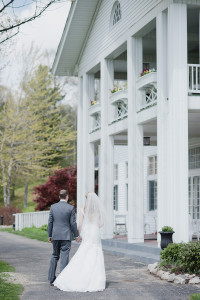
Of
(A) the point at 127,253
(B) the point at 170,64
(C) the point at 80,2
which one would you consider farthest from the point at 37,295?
(C) the point at 80,2

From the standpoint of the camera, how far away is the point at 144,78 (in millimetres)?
16047

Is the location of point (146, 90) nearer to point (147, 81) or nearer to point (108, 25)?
point (147, 81)

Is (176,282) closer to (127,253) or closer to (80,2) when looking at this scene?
(127,253)

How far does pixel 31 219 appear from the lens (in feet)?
94.6

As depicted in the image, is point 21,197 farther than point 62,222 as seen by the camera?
Yes

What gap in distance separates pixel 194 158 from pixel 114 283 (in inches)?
434

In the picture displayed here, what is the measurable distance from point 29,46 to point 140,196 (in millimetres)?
25537

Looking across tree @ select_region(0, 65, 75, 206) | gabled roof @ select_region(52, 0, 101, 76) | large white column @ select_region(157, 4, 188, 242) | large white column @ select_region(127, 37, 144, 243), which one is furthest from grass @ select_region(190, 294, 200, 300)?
tree @ select_region(0, 65, 75, 206)

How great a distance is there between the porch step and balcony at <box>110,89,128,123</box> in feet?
14.1

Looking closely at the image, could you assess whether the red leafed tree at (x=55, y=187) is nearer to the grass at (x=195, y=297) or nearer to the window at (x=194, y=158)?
the window at (x=194, y=158)

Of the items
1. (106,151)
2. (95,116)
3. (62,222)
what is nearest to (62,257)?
(62,222)

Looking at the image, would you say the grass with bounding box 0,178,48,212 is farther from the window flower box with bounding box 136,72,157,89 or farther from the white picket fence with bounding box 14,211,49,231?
the window flower box with bounding box 136,72,157,89

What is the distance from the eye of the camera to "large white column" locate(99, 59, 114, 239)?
19547 millimetres

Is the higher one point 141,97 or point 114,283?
point 141,97
